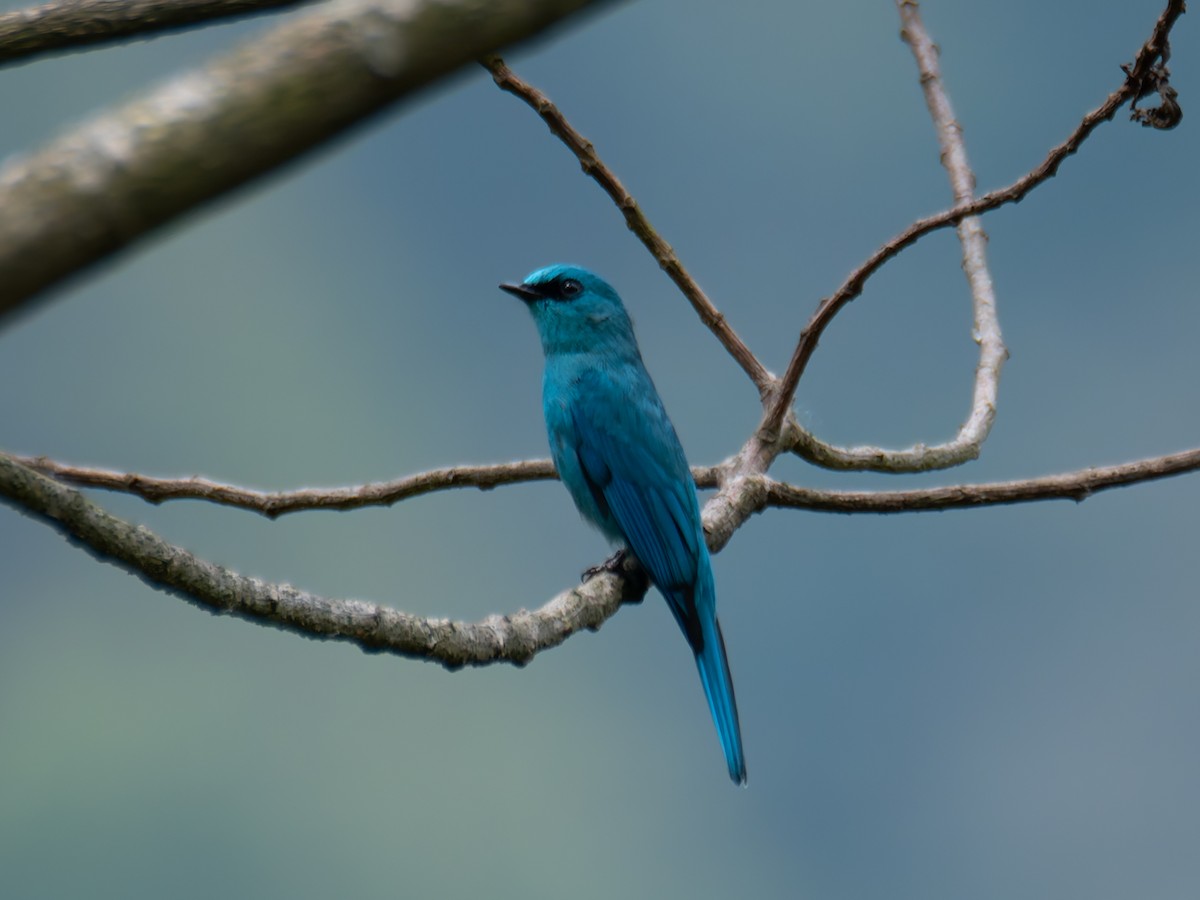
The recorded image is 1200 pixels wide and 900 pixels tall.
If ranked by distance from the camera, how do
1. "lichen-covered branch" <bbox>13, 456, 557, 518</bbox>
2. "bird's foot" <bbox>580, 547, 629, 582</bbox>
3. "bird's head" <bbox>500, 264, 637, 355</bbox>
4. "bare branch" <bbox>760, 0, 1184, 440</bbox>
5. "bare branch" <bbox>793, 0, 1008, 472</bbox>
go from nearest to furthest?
"bare branch" <bbox>760, 0, 1184, 440</bbox>
"lichen-covered branch" <bbox>13, 456, 557, 518</bbox>
"bird's foot" <bbox>580, 547, 629, 582</bbox>
"bare branch" <bbox>793, 0, 1008, 472</bbox>
"bird's head" <bbox>500, 264, 637, 355</bbox>

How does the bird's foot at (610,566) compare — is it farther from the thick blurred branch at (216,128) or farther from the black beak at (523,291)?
the thick blurred branch at (216,128)

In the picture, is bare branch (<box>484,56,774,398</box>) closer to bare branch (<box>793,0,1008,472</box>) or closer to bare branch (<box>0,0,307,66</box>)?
bare branch (<box>793,0,1008,472</box>)

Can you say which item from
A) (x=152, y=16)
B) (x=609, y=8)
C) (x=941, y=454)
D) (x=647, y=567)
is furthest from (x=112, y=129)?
(x=941, y=454)

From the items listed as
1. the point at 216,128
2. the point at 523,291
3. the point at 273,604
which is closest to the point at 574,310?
the point at 523,291

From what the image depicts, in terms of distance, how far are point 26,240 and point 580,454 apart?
3317mm

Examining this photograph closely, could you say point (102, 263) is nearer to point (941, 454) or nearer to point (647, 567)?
point (647, 567)

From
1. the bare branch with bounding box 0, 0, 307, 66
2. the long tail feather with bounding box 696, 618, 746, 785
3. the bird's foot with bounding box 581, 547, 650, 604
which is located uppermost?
the bare branch with bounding box 0, 0, 307, 66

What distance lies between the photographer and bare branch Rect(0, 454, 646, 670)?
6.28 ft

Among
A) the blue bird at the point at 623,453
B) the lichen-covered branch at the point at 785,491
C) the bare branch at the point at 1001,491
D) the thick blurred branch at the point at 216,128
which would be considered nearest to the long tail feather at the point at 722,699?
the blue bird at the point at 623,453

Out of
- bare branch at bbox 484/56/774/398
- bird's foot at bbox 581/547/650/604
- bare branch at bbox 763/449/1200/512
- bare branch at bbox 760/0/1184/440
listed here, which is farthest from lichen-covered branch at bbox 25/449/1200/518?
bare branch at bbox 760/0/1184/440

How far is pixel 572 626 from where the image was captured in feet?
9.27

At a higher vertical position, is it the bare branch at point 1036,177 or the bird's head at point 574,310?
the bare branch at point 1036,177

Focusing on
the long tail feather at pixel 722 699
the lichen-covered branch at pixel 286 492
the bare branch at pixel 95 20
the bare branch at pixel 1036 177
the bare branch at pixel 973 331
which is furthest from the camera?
the bare branch at pixel 973 331

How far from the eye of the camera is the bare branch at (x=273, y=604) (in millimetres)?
1915
